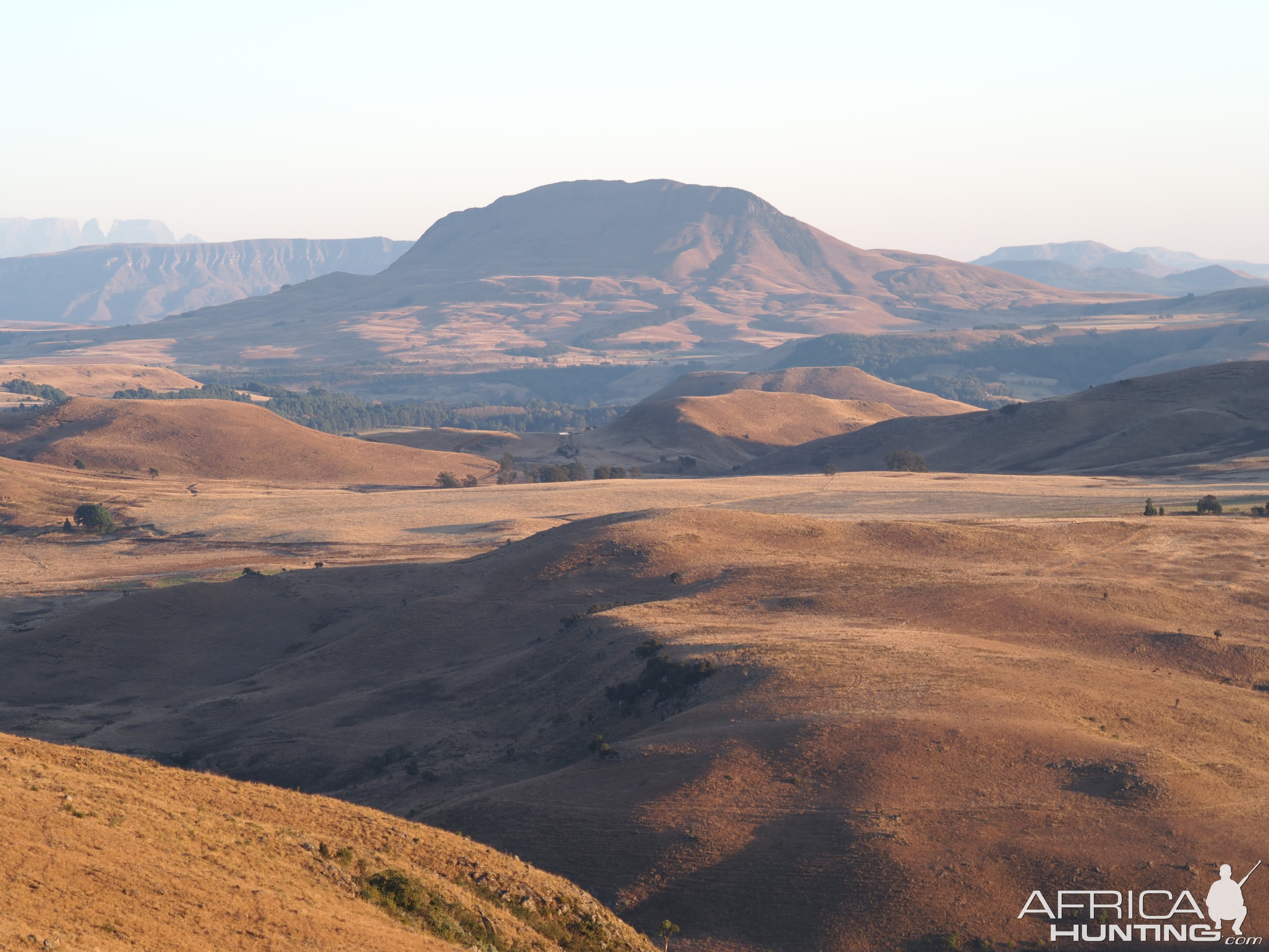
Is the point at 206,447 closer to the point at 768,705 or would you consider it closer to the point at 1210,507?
the point at 1210,507

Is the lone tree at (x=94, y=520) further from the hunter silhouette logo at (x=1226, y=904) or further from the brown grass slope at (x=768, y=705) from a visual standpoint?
the hunter silhouette logo at (x=1226, y=904)

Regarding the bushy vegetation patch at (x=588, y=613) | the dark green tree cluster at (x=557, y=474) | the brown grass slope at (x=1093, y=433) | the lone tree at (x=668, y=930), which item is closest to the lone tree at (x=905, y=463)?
the brown grass slope at (x=1093, y=433)

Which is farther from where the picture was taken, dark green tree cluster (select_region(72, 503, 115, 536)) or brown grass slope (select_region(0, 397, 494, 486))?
brown grass slope (select_region(0, 397, 494, 486))

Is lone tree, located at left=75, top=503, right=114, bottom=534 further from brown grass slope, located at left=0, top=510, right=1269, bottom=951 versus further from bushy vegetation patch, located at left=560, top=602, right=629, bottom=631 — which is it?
bushy vegetation patch, located at left=560, top=602, right=629, bottom=631

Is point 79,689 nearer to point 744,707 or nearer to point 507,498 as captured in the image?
point 744,707

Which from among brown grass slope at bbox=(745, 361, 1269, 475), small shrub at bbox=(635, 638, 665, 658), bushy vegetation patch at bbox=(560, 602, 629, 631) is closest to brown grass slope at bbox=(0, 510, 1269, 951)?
bushy vegetation patch at bbox=(560, 602, 629, 631)
